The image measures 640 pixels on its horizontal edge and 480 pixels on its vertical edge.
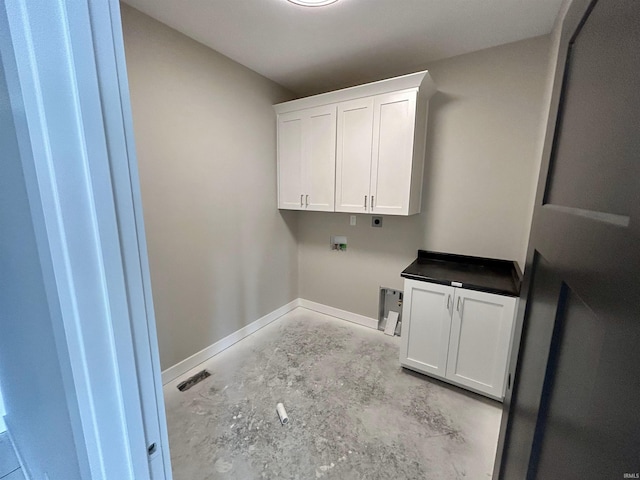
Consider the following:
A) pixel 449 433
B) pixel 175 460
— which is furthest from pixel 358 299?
pixel 175 460

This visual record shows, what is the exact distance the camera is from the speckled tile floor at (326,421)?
1441mm

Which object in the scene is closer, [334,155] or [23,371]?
[23,371]

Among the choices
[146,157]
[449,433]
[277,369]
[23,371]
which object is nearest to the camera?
[23,371]

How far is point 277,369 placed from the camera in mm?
2248

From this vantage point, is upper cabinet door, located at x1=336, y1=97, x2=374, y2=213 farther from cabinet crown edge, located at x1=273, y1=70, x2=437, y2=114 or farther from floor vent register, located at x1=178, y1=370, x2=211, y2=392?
floor vent register, located at x1=178, y1=370, x2=211, y2=392

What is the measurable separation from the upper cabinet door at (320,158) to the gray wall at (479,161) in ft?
1.78

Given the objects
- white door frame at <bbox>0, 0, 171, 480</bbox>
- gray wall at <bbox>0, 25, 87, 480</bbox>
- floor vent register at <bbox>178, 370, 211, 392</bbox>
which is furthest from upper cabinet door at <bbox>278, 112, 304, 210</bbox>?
white door frame at <bbox>0, 0, 171, 480</bbox>

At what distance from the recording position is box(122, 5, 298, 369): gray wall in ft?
6.05

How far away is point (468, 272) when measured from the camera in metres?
2.12

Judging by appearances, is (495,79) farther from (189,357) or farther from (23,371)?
(189,357)

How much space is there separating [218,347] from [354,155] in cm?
220

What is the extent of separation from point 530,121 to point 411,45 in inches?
42.9

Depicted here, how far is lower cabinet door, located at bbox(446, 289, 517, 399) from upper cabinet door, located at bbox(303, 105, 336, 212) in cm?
144

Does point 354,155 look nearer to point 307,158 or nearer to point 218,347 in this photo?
point 307,158
